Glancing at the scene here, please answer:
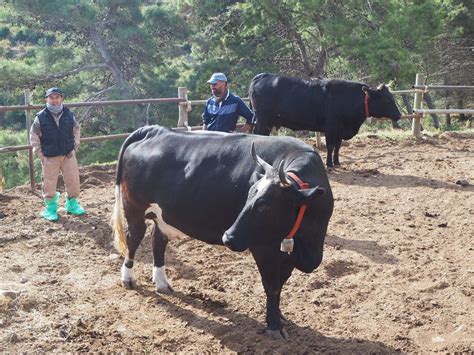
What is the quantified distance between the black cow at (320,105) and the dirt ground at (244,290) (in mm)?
2464

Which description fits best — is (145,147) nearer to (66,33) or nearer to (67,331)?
(67,331)

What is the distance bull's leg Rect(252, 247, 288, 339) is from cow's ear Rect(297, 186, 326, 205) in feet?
1.60

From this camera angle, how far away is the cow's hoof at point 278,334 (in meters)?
4.10

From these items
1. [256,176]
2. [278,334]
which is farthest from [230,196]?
[278,334]

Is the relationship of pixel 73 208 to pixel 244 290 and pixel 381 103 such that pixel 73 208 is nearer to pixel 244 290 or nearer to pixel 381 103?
pixel 244 290

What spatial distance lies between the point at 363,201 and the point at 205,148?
3666 millimetres

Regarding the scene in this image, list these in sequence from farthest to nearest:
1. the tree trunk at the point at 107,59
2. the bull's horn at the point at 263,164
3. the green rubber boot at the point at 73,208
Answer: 1. the tree trunk at the point at 107,59
2. the green rubber boot at the point at 73,208
3. the bull's horn at the point at 263,164

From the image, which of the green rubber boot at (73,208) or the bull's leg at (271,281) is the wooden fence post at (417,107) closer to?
the green rubber boot at (73,208)

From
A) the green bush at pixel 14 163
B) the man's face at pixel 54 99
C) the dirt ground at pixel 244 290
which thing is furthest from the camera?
the green bush at pixel 14 163

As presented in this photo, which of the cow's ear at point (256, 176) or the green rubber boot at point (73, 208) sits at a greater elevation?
the cow's ear at point (256, 176)

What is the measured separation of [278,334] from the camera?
13.5 feet

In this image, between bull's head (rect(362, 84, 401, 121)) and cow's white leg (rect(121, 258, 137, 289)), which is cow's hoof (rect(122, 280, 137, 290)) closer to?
cow's white leg (rect(121, 258, 137, 289))

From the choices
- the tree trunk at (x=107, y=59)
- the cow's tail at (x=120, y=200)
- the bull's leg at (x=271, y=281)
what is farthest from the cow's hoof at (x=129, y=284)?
the tree trunk at (x=107, y=59)

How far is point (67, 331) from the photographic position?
420 centimetres
